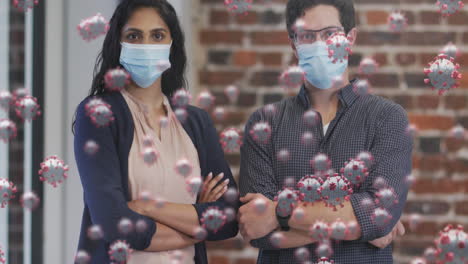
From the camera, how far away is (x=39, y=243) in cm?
140

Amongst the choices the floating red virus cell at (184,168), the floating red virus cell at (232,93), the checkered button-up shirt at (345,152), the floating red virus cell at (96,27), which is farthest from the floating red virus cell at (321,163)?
the floating red virus cell at (96,27)

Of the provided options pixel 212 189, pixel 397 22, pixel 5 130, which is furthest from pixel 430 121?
pixel 5 130

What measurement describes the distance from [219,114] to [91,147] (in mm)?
332

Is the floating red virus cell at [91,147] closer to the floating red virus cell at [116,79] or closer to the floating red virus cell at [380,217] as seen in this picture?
the floating red virus cell at [116,79]

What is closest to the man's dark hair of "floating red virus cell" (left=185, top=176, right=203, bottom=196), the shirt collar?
the shirt collar

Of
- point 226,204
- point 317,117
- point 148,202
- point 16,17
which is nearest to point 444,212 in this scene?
point 317,117

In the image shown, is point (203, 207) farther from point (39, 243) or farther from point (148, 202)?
point (39, 243)

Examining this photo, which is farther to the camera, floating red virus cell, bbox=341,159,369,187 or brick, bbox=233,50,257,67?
brick, bbox=233,50,257,67

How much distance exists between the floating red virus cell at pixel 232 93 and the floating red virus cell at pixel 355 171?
15.0 inches

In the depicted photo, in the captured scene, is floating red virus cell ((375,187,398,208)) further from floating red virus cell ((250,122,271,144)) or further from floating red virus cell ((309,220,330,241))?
floating red virus cell ((250,122,271,144))

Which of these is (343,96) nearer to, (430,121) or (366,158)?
(366,158)

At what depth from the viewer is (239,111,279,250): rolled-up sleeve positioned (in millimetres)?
1059

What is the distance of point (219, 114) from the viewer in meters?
1.26

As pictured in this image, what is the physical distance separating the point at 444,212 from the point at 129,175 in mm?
782
